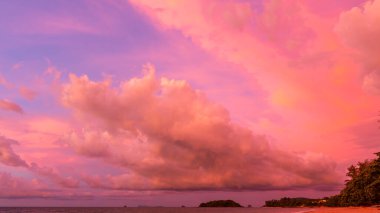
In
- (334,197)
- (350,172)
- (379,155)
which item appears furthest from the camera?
(334,197)

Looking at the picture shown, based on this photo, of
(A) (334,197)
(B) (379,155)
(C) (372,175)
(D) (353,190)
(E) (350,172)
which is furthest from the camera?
(A) (334,197)

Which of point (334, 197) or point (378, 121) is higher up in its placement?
point (378, 121)

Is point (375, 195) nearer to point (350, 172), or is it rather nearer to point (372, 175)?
point (372, 175)

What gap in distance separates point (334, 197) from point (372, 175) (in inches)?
3477

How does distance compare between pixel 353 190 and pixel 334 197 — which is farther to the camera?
pixel 334 197

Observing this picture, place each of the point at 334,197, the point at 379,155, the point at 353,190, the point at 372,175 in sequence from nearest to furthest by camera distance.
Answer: the point at 379,155, the point at 372,175, the point at 353,190, the point at 334,197

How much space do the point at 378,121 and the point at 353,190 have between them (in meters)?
41.6

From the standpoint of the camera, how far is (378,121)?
8150 centimetres

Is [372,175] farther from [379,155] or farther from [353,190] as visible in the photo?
[353,190]

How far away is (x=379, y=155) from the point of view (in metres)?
93.0

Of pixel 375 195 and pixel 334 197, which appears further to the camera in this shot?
pixel 334 197

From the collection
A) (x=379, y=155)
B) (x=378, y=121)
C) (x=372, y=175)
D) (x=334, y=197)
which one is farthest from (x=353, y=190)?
(x=334, y=197)

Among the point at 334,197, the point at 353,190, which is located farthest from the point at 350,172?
the point at 334,197

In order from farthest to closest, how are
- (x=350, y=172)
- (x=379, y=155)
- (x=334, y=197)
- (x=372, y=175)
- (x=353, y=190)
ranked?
(x=334, y=197), (x=350, y=172), (x=353, y=190), (x=372, y=175), (x=379, y=155)
